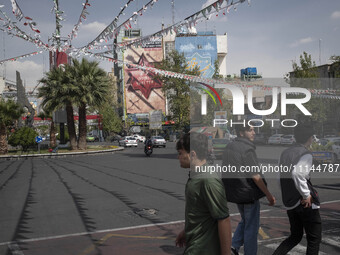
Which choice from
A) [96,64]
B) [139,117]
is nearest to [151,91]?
[139,117]

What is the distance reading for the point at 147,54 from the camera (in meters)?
103

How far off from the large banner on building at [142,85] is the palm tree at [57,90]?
222 ft

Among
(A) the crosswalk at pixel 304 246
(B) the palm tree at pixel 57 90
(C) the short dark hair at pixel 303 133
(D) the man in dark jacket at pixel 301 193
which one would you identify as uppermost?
(B) the palm tree at pixel 57 90

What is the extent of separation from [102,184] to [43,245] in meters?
7.33

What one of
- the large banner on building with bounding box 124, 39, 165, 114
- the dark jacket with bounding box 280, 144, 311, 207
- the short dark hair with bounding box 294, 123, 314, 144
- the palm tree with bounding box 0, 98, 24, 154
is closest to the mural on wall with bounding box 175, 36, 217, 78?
the large banner on building with bounding box 124, 39, 165, 114

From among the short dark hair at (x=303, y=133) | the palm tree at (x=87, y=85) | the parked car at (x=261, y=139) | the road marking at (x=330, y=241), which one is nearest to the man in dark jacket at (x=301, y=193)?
the short dark hair at (x=303, y=133)

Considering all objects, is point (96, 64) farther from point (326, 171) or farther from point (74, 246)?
point (74, 246)

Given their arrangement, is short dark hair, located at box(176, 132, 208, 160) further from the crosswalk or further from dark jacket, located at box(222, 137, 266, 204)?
the crosswalk

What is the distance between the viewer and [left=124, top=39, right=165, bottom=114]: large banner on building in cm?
10150

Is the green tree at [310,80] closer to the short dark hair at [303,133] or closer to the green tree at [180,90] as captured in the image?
the green tree at [180,90]

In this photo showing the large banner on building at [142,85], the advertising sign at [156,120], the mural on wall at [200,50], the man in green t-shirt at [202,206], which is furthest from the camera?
the large banner on building at [142,85]

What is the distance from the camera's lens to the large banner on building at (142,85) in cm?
10150

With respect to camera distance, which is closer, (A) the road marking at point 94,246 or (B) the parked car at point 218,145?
(A) the road marking at point 94,246

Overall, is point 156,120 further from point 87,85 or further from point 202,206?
point 202,206
